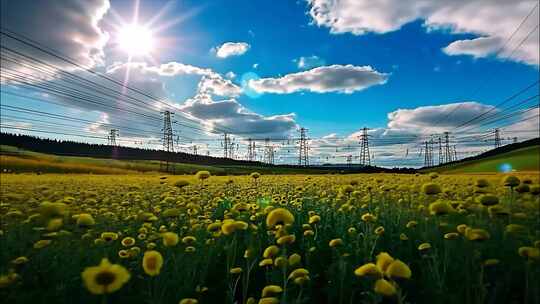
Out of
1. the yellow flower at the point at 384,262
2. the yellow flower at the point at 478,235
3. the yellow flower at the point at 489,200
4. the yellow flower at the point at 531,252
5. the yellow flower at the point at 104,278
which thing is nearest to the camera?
the yellow flower at the point at 104,278

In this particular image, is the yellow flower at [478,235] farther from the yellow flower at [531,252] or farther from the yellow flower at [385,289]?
the yellow flower at [385,289]

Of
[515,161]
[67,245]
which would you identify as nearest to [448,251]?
[515,161]

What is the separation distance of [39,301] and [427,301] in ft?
6.69

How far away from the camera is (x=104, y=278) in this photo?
46.5 inches

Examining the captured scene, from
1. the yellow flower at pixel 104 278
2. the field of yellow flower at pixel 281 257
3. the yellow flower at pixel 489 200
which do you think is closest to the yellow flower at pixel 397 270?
the field of yellow flower at pixel 281 257

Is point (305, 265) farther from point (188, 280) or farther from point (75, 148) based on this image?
point (75, 148)

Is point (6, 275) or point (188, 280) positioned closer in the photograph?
point (6, 275)

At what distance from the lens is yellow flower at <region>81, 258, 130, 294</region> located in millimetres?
1159

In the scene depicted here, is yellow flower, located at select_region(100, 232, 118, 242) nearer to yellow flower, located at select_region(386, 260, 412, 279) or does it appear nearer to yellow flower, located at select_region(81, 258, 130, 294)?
yellow flower, located at select_region(81, 258, 130, 294)

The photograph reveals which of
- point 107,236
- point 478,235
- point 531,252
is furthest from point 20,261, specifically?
point 531,252

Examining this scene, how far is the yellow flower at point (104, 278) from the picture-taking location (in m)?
1.16

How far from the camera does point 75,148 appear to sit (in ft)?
228

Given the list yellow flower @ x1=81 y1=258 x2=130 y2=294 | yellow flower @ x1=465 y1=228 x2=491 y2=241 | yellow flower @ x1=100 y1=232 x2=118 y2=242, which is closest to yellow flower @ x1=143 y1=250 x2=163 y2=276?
yellow flower @ x1=81 y1=258 x2=130 y2=294

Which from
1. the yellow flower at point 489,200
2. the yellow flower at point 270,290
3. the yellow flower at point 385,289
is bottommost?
the yellow flower at point 270,290
